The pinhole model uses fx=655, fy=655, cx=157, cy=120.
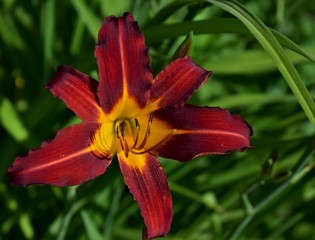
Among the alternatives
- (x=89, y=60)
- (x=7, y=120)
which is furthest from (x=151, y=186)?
(x=7, y=120)

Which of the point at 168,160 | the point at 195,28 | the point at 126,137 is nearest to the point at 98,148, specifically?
the point at 126,137

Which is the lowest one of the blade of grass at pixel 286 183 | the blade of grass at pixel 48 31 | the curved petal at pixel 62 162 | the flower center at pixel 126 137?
the blade of grass at pixel 286 183

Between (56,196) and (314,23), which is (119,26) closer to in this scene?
(56,196)

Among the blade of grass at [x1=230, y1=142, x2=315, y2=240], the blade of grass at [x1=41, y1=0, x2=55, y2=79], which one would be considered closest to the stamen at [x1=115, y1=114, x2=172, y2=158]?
the blade of grass at [x1=230, y1=142, x2=315, y2=240]

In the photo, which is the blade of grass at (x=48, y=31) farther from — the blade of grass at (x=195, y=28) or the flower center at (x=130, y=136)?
the flower center at (x=130, y=136)

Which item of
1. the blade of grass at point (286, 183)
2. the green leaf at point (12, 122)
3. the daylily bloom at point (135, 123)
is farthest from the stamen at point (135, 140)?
the green leaf at point (12, 122)

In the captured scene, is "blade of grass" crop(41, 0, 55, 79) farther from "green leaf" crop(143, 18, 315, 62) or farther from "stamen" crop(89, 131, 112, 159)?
"stamen" crop(89, 131, 112, 159)
